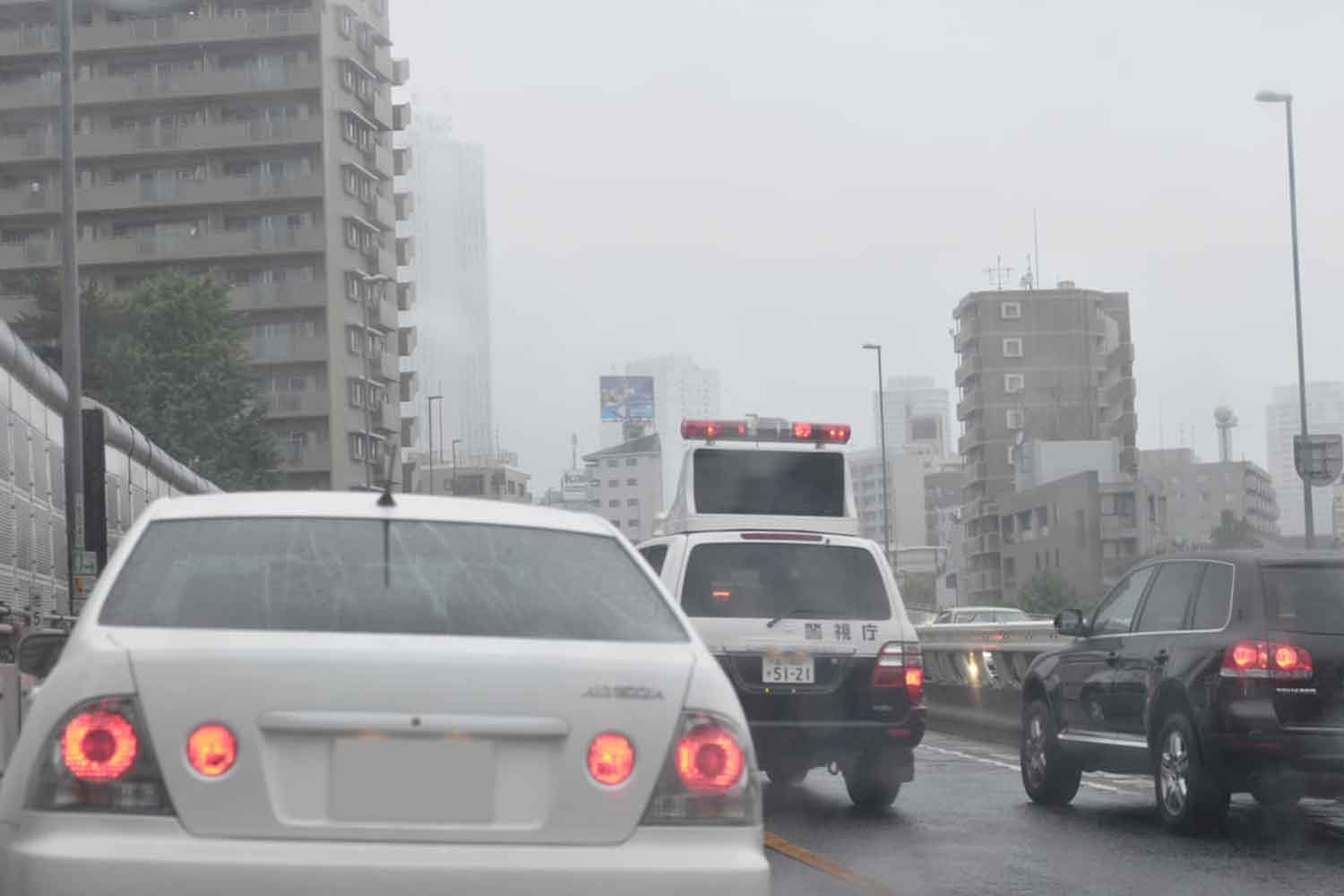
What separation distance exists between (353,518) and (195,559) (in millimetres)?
428

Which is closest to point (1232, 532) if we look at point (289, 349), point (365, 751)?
point (289, 349)

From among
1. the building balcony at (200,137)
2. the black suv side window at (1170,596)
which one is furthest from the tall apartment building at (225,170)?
the black suv side window at (1170,596)

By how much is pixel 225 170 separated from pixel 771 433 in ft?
241

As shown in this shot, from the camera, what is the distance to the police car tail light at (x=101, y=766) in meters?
4.48

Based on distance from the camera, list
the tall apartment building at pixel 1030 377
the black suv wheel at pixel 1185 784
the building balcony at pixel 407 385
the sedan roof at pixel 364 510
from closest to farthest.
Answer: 1. the sedan roof at pixel 364 510
2. the black suv wheel at pixel 1185 784
3. the building balcony at pixel 407 385
4. the tall apartment building at pixel 1030 377

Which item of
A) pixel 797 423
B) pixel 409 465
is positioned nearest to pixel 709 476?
pixel 797 423

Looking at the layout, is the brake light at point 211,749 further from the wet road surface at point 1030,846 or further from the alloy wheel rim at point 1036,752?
the alloy wheel rim at point 1036,752

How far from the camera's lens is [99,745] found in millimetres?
4527

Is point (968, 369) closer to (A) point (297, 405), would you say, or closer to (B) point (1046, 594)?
(B) point (1046, 594)

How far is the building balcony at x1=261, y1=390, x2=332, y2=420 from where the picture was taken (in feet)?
290

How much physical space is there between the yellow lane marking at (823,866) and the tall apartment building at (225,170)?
7794cm

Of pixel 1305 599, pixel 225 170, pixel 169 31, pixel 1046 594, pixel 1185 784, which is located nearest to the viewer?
pixel 1305 599

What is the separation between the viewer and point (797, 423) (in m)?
21.0

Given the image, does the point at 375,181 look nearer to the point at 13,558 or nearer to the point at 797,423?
the point at 13,558
